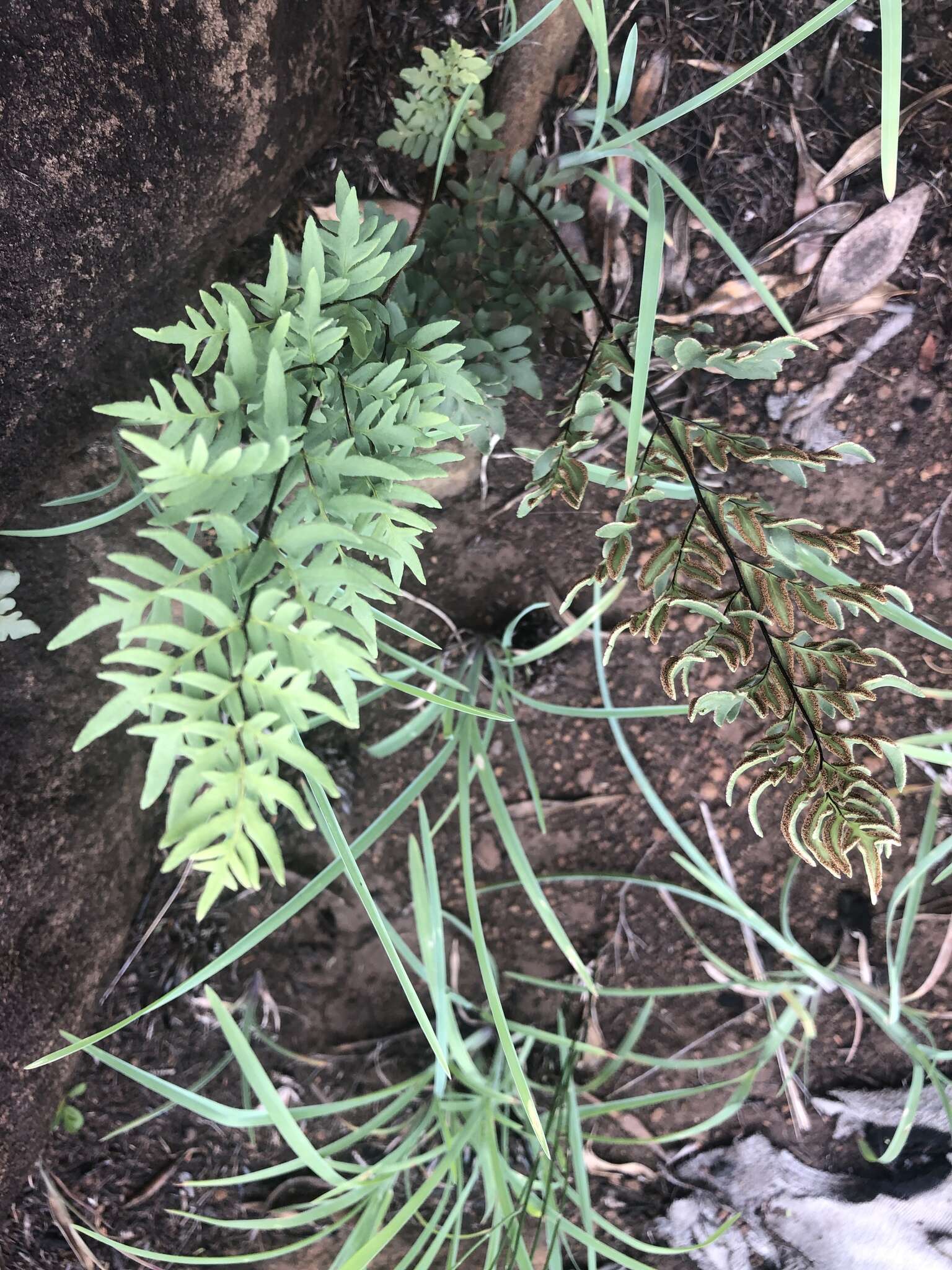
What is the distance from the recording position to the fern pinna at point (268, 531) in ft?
1.43

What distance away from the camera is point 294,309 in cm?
59

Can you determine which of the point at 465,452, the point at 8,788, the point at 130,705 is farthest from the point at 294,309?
the point at 8,788

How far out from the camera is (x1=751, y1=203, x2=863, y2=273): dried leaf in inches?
40.3

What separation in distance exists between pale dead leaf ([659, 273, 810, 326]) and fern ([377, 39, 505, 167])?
34 centimetres

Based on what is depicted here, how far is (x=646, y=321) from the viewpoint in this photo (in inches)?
25.7

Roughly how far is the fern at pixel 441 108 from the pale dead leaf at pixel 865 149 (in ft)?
1.54

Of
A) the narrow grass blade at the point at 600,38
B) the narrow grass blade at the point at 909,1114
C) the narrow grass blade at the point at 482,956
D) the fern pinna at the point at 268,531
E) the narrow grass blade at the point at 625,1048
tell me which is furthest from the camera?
the narrow grass blade at the point at 625,1048

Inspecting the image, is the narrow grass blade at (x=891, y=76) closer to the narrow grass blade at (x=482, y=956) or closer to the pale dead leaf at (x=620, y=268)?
the pale dead leaf at (x=620, y=268)

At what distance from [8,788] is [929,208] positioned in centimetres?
139

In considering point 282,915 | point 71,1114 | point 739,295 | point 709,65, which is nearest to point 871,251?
point 739,295

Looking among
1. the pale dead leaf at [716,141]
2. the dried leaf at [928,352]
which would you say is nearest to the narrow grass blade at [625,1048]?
the dried leaf at [928,352]

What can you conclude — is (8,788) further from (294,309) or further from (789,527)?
(789,527)

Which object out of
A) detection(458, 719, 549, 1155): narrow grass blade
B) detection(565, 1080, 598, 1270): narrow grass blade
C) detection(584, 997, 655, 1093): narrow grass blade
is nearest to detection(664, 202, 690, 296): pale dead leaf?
detection(458, 719, 549, 1155): narrow grass blade

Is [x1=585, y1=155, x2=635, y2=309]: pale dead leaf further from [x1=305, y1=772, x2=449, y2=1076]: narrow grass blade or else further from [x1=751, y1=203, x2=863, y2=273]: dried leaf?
[x1=305, y1=772, x2=449, y2=1076]: narrow grass blade
